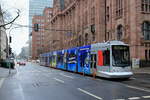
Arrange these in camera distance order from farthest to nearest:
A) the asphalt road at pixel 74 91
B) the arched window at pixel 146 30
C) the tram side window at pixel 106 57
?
the arched window at pixel 146 30 → the tram side window at pixel 106 57 → the asphalt road at pixel 74 91

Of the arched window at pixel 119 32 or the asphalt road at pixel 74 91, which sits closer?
the asphalt road at pixel 74 91

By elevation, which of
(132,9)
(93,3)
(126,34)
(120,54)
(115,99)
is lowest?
(115,99)

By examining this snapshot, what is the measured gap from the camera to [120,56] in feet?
66.3

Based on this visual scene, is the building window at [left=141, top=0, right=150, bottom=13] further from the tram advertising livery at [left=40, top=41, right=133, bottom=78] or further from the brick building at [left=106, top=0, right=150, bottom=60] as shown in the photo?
the tram advertising livery at [left=40, top=41, right=133, bottom=78]

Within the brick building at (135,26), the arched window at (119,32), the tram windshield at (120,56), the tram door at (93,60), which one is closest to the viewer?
the tram windshield at (120,56)

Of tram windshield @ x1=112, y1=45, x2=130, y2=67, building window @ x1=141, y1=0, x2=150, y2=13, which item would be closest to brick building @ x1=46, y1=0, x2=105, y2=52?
building window @ x1=141, y1=0, x2=150, y2=13

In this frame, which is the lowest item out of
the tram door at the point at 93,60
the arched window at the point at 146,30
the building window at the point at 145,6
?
the tram door at the point at 93,60

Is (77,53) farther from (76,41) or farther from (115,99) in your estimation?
(76,41)

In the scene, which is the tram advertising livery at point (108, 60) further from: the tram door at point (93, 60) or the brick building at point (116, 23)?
the brick building at point (116, 23)

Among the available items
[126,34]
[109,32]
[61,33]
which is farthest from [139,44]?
[61,33]

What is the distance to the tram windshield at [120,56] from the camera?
19855mm

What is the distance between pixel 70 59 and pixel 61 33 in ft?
215

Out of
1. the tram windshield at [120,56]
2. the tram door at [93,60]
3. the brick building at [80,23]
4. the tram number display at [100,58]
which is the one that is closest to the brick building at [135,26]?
the brick building at [80,23]

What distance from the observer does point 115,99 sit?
10375 mm
